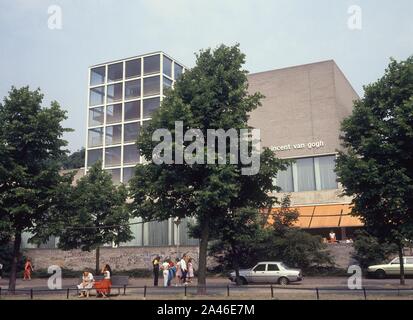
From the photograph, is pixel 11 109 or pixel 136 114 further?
pixel 136 114

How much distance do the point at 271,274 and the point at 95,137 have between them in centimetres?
4052

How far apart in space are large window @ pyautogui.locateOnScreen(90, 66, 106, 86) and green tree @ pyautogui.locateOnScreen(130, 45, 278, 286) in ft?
142

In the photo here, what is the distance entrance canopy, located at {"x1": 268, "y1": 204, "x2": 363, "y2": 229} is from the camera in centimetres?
3798

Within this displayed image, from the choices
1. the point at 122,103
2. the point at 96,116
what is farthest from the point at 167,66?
the point at 96,116

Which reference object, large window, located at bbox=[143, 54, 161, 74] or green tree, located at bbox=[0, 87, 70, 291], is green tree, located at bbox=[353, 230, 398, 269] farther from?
large window, located at bbox=[143, 54, 161, 74]

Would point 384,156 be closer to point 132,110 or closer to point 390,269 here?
point 390,269

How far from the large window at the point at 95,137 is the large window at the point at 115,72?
7204 millimetres

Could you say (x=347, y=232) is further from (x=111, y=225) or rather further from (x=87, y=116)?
(x=87, y=116)

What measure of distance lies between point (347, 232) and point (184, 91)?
24646 millimetres

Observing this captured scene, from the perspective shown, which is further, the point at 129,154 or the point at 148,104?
the point at 148,104

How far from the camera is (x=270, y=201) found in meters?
23.1

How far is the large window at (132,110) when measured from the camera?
59.8 meters

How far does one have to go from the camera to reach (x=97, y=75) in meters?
64.0
